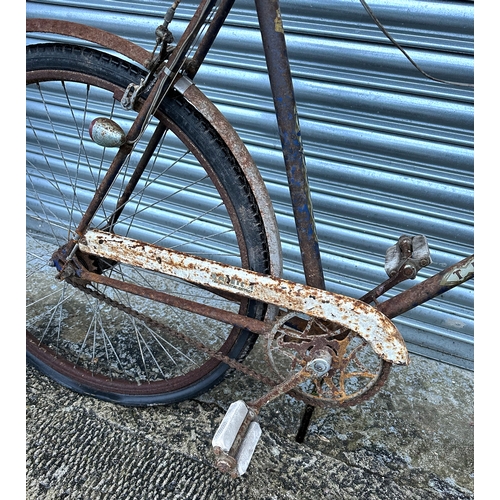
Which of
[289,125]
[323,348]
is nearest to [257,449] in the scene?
[323,348]

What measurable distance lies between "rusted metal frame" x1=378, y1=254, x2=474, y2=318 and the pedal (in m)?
0.56

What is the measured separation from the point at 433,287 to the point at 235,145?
2.49ft

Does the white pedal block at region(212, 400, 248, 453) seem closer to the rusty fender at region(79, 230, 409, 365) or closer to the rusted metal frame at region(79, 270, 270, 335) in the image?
the rusted metal frame at region(79, 270, 270, 335)

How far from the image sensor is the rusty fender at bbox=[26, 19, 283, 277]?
1.49m

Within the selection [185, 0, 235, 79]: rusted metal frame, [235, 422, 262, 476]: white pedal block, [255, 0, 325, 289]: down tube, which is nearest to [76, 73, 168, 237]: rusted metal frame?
[185, 0, 235, 79]: rusted metal frame

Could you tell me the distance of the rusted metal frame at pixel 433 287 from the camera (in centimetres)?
142

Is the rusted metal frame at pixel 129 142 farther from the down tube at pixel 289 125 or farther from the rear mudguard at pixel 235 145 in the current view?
the down tube at pixel 289 125

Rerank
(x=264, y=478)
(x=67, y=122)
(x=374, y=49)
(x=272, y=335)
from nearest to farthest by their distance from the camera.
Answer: (x=272, y=335)
(x=264, y=478)
(x=374, y=49)
(x=67, y=122)

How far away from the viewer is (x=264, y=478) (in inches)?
67.9

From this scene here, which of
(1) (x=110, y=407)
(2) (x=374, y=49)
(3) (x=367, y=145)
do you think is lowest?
(1) (x=110, y=407)

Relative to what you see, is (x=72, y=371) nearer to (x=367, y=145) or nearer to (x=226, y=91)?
(x=226, y=91)

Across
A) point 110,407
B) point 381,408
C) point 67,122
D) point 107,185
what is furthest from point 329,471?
point 67,122

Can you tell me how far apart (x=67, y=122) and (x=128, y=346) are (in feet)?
4.27

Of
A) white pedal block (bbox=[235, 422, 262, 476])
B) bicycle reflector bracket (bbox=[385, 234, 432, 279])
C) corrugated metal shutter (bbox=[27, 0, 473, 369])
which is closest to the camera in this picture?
white pedal block (bbox=[235, 422, 262, 476])
